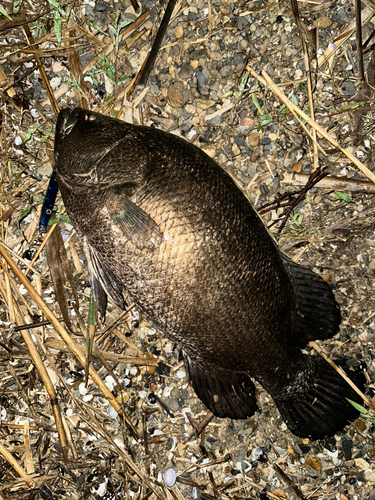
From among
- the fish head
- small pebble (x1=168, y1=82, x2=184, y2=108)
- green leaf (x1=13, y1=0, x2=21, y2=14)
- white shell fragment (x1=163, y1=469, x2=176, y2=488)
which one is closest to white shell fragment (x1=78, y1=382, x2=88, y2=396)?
white shell fragment (x1=163, y1=469, x2=176, y2=488)

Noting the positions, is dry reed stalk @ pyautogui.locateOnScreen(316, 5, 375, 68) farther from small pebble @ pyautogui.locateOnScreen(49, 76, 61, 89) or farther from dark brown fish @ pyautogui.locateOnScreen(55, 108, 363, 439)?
small pebble @ pyautogui.locateOnScreen(49, 76, 61, 89)

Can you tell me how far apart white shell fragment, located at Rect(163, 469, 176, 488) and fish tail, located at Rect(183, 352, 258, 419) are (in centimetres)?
65

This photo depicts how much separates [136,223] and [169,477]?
175 cm

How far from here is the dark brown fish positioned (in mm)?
2527

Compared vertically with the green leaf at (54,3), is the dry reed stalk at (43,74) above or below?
below

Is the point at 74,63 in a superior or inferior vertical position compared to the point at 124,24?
inferior

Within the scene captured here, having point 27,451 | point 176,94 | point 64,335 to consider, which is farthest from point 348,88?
point 27,451

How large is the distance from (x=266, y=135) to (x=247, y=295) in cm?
121

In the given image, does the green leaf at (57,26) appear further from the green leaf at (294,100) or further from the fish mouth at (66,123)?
the green leaf at (294,100)

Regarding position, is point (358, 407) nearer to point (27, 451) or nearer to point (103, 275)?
point (103, 275)

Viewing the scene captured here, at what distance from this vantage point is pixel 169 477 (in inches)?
127

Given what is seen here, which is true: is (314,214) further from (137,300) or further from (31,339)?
(31,339)

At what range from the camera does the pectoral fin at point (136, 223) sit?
2.51 metres

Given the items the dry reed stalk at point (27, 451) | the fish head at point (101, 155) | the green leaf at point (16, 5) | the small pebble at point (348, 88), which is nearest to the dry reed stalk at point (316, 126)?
the small pebble at point (348, 88)
